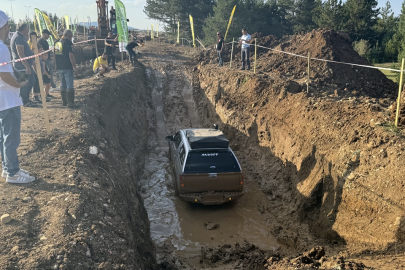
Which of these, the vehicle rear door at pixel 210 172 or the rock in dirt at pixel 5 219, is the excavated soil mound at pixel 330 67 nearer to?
the vehicle rear door at pixel 210 172

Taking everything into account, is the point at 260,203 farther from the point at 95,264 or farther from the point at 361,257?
the point at 95,264

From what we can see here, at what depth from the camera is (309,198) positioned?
758 cm

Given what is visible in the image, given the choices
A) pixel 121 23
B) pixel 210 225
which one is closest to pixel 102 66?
pixel 121 23

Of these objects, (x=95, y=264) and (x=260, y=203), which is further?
(x=260, y=203)

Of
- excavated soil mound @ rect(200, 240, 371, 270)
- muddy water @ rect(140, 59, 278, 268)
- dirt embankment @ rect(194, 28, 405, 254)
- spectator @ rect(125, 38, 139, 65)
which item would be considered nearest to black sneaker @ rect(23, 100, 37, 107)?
muddy water @ rect(140, 59, 278, 268)

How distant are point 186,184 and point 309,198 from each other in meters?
3.14

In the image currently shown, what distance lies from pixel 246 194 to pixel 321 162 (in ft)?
8.36

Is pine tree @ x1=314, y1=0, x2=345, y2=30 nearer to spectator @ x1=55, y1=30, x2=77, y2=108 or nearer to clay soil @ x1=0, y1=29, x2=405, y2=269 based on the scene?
clay soil @ x1=0, y1=29, x2=405, y2=269

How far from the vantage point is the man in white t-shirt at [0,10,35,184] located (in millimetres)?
5105

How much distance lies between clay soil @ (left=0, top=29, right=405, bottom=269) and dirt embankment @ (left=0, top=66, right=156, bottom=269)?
0.03 m

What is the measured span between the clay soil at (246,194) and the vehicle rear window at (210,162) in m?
1.30

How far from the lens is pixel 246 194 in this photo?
9312mm

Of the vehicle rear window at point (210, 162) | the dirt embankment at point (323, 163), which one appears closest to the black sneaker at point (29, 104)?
the vehicle rear window at point (210, 162)

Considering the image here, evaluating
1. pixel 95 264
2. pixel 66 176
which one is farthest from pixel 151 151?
pixel 95 264
